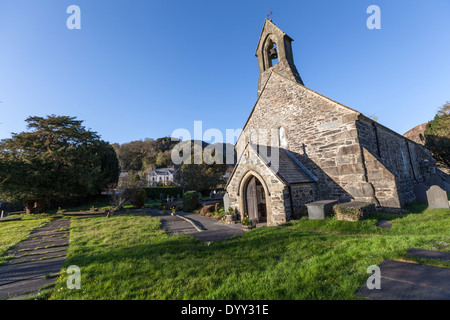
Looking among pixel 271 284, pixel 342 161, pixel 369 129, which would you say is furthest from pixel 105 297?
pixel 369 129

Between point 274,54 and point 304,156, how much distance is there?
9.24 metres

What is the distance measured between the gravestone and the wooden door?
1138 centimetres

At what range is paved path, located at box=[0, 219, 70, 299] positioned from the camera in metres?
4.50

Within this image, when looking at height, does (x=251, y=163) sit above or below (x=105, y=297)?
above

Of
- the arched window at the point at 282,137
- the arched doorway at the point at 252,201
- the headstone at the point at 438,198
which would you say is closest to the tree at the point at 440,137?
the headstone at the point at 438,198

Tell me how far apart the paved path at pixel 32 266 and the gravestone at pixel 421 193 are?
62.7 ft

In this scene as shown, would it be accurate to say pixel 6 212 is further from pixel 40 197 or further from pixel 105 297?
pixel 105 297

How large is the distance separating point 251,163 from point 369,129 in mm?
7324

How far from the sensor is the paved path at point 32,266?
4.50 metres

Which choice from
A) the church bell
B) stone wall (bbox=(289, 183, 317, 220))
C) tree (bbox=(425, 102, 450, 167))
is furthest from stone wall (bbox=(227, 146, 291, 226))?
tree (bbox=(425, 102, 450, 167))

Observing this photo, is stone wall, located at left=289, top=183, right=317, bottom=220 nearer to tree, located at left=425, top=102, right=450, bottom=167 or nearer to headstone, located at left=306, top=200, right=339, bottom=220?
headstone, located at left=306, top=200, right=339, bottom=220

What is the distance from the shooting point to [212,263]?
4.94 m

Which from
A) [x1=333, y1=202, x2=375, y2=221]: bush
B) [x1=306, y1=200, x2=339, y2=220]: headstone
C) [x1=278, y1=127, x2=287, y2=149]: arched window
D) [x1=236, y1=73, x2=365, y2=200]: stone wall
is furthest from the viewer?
[x1=278, y1=127, x2=287, y2=149]: arched window
